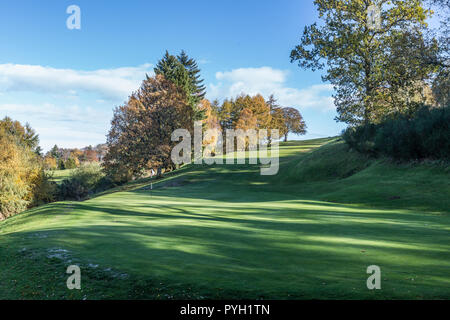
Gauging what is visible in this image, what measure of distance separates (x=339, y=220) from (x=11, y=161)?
37.9 m

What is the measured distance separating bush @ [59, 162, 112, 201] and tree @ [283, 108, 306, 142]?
2143 inches

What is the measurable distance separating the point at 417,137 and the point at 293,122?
75675mm

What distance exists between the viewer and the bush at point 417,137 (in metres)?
23.1

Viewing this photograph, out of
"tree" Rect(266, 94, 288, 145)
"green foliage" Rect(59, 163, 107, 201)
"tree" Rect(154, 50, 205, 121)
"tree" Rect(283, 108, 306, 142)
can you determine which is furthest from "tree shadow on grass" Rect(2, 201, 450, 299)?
"tree" Rect(283, 108, 306, 142)

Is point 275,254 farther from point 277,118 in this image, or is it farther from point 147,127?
point 277,118

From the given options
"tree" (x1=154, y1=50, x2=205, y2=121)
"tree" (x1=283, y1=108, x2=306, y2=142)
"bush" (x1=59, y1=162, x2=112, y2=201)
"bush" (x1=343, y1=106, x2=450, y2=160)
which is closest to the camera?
"bush" (x1=343, y1=106, x2=450, y2=160)

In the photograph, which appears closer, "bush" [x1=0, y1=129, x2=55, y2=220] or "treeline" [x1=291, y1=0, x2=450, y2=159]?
"treeline" [x1=291, y1=0, x2=450, y2=159]

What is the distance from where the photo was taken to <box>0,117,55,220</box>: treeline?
36906 millimetres

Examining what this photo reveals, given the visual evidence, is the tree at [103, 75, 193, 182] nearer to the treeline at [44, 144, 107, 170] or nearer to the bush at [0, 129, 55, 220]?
the bush at [0, 129, 55, 220]

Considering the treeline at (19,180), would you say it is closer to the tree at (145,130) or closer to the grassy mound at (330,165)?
the tree at (145,130)

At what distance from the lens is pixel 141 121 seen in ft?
155

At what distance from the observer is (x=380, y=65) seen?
30.0 meters

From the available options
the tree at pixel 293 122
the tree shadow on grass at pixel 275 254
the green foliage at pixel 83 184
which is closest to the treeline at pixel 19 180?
the green foliage at pixel 83 184
